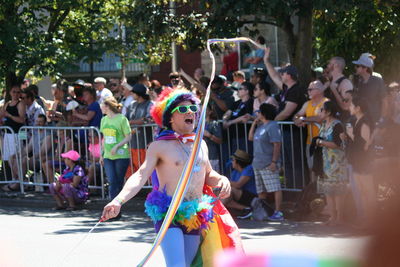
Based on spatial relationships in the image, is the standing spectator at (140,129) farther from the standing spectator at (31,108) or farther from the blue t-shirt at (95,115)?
the standing spectator at (31,108)

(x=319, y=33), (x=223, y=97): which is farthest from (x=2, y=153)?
(x=319, y=33)

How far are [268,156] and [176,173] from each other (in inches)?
197

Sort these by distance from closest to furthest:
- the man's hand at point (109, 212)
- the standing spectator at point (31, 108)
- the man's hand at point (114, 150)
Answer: the man's hand at point (109, 212) → the man's hand at point (114, 150) → the standing spectator at point (31, 108)

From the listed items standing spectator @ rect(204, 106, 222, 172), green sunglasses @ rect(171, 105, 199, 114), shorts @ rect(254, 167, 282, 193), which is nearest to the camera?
green sunglasses @ rect(171, 105, 199, 114)

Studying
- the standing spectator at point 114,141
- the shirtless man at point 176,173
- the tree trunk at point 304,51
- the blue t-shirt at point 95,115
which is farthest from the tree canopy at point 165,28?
the shirtless man at point 176,173

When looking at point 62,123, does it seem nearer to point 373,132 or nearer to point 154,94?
point 154,94

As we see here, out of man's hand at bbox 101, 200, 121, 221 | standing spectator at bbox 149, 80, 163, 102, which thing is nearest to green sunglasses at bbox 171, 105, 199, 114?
man's hand at bbox 101, 200, 121, 221

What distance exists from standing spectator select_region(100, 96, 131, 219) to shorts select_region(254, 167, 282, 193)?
6.29 ft

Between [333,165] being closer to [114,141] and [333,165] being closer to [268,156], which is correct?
[268,156]

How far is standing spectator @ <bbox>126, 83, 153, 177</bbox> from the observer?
37.1ft

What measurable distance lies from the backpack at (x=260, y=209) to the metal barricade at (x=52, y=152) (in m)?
2.81

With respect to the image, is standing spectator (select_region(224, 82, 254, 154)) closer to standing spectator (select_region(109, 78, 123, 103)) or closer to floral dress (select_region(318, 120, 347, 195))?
floral dress (select_region(318, 120, 347, 195))

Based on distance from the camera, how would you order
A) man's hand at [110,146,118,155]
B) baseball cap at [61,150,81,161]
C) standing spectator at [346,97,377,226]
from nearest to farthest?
standing spectator at [346,97,377,226] < man's hand at [110,146,118,155] < baseball cap at [61,150,81,161]

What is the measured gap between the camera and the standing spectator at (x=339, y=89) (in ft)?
32.2
